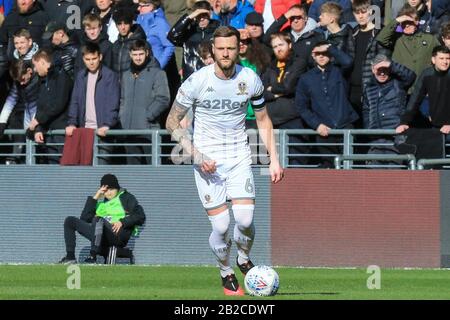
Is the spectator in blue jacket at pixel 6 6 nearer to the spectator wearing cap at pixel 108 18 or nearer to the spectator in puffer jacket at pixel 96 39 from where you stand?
the spectator wearing cap at pixel 108 18

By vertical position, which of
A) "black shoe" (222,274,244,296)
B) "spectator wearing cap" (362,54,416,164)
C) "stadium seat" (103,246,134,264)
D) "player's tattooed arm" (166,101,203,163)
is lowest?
"black shoe" (222,274,244,296)

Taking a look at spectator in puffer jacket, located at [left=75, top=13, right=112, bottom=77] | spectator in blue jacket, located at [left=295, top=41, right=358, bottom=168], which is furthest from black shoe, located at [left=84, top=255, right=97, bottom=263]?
spectator in blue jacket, located at [left=295, top=41, right=358, bottom=168]

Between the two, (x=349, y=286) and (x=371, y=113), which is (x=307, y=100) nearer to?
(x=371, y=113)

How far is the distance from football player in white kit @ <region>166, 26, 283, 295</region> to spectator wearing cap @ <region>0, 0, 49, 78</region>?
29.3 ft

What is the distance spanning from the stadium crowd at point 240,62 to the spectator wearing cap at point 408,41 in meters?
0.01

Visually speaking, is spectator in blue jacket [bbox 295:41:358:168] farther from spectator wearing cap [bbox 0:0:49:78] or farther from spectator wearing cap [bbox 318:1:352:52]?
spectator wearing cap [bbox 0:0:49:78]

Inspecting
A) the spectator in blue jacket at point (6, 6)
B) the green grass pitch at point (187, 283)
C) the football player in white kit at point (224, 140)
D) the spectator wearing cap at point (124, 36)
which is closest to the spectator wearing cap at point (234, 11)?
the spectator wearing cap at point (124, 36)

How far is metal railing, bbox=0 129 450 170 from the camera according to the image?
67.5ft

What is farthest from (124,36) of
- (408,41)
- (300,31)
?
(408,41)

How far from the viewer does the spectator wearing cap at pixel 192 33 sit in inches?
841

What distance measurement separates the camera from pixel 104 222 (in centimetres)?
2106

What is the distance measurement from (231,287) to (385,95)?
649 centimetres

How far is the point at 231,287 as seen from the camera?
14578mm

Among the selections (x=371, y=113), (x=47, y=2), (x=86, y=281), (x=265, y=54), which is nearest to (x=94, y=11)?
(x=47, y=2)
